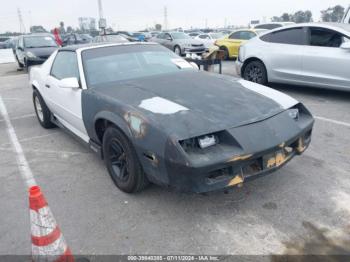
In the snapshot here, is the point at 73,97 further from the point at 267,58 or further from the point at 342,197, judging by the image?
the point at 267,58

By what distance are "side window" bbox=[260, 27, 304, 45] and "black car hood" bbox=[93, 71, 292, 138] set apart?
12.7ft

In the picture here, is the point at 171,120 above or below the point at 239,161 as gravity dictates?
above

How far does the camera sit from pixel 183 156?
8.15ft

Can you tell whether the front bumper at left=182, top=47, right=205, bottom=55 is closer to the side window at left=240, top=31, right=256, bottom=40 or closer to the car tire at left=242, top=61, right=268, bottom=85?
the side window at left=240, top=31, right=256, bottom=40

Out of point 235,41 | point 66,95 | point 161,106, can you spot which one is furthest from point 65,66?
point 235,41

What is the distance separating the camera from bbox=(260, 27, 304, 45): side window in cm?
696

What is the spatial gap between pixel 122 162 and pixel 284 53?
5.22 m

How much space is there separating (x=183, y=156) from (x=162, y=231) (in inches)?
28.5

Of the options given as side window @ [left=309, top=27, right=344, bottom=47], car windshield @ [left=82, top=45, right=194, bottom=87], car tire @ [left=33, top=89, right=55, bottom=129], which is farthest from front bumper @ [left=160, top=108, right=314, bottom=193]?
side window @ [left=309, top=27, right=344, bottom=47]

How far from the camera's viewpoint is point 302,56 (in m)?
6.75

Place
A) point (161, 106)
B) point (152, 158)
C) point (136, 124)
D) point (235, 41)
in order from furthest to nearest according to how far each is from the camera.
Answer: point (235, 41)
point (161, 106)
point (136, 124)
point (152, 158)

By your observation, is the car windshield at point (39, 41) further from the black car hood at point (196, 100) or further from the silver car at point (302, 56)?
the black car hood at point (196, 100)

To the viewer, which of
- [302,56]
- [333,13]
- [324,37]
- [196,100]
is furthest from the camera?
[333,13]

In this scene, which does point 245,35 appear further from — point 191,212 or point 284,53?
point 191,212
